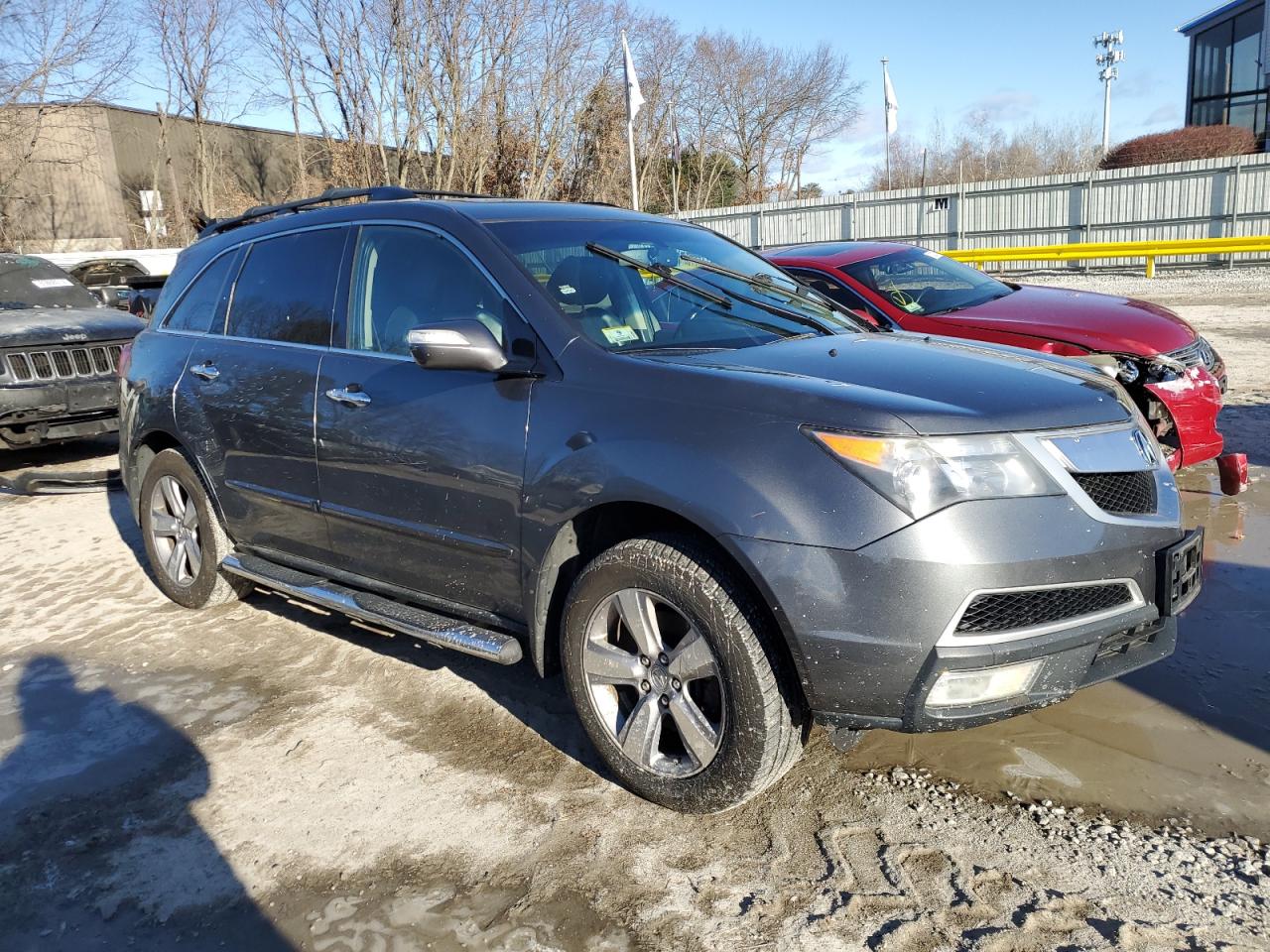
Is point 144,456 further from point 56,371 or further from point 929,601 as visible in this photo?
point 929,601

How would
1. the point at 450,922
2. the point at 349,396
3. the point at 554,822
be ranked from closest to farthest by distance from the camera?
the point at 450,922 < the point at 554,822 < the point at 349,396

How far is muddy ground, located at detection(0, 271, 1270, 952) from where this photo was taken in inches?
102

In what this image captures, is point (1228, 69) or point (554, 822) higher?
point (1228, 69)

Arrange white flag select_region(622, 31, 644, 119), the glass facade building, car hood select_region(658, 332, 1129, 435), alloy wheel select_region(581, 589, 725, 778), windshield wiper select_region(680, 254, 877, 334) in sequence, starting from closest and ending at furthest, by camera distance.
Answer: car hood select_region(658, 332, 1129, 435)
alloy wheel select_region(581, 589, 725, 778)
windshield wiper select_region(680, 254, 877, 334)
white flag select_region(622, 31, 644, 119)
the glass facade building

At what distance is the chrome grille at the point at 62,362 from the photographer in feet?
27.0

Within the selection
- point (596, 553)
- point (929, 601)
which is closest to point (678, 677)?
point (596, 553)

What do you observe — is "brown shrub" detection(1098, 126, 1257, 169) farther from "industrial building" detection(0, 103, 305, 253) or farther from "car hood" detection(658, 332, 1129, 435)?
"car hood" detection(658, 332, 1129, 435)

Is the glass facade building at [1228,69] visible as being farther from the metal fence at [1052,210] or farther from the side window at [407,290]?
the side window at [407,290]

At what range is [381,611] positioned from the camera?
12.4 ft

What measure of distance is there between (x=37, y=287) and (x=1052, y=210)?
22848mm

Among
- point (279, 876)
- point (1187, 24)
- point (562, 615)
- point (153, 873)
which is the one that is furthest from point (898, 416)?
point (1187, 24)

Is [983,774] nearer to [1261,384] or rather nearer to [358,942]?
[358,942]

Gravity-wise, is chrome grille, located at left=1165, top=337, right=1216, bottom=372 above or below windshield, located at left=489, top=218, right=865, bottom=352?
below

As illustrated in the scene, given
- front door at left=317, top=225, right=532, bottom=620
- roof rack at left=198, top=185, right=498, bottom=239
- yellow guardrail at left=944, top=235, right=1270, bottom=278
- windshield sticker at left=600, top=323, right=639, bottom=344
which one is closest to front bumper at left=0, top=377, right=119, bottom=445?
roof rack at left=198, top=185, right=498, bottom=239
